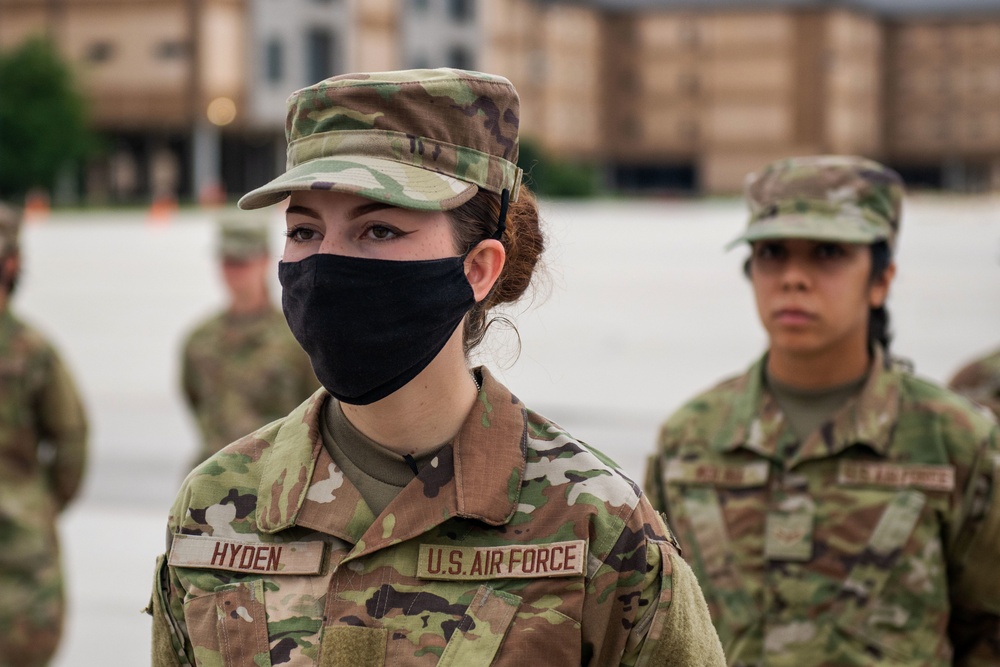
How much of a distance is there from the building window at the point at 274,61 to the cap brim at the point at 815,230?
51.2 metres

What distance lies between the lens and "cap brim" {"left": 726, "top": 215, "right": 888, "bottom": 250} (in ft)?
12.1

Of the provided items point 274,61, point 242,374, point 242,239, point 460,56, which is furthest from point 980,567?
point 460,56

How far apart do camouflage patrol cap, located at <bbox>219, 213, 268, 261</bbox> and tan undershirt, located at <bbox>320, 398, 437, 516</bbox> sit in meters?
4.69

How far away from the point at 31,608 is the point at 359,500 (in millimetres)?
3686

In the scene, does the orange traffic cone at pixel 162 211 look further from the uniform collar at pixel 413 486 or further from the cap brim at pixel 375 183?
the cap brim at pixel 375 183

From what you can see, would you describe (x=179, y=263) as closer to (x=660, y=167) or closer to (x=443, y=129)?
(x=443, y=129)

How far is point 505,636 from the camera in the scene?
6.79 feet

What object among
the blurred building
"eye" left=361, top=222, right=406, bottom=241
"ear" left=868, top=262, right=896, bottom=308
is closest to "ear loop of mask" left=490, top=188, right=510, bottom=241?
"eye" left=361, top=222, right=406, bottom=241

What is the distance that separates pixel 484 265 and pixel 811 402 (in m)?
1.82

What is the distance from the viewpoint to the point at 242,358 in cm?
671

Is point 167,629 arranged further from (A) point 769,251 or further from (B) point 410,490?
(A) point 769,251

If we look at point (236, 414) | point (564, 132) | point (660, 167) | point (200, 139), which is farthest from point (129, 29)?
point (236, 414)

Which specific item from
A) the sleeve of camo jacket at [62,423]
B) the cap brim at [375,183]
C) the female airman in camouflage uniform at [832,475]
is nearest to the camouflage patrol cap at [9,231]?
the sleeve of camo jacket at [62,423]

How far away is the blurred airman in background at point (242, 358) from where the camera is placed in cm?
659
